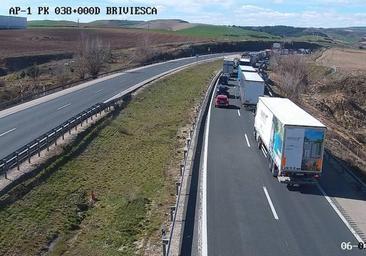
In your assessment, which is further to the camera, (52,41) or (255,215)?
(52,41)

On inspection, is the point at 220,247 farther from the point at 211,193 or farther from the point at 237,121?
the point at 237,121

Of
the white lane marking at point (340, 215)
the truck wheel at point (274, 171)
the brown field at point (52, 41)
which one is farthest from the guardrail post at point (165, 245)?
the brown field at point (52, 41)

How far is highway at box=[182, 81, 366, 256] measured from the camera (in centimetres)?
1744

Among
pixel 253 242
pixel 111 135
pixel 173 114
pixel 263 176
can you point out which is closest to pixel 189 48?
pixel 173 114

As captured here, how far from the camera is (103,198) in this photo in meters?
25.5

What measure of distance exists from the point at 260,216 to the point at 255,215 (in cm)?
22

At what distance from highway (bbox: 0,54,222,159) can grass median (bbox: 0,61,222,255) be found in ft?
11.0

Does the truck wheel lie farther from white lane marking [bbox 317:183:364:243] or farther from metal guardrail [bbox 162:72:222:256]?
metal guardrail [bbox 162:72:222:256]

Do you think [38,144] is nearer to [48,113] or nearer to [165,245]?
[48,113]

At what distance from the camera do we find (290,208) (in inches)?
845

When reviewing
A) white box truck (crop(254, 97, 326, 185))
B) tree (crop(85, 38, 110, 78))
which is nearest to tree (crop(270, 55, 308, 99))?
tree (crop(85, 38, 110, 78))

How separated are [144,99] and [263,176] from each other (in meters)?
30.4

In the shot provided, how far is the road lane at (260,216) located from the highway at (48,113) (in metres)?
12.9

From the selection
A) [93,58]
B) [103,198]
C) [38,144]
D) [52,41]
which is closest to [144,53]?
[52,41]
